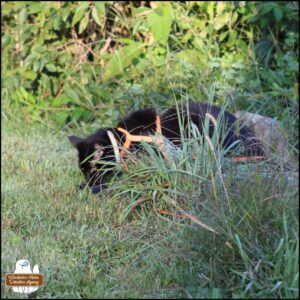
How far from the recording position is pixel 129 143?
4008 millimetres

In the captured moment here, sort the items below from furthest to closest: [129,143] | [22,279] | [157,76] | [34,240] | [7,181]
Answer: [157,76]
[7,181]
[129,143]
[34,240]
[22,279]

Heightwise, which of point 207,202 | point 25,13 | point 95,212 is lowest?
point 95,212

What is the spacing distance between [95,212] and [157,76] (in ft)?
6.88

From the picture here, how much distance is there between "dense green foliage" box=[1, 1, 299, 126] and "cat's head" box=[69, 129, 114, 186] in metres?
1.03

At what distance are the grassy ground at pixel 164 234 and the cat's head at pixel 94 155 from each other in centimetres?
16

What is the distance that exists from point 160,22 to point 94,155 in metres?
2.03

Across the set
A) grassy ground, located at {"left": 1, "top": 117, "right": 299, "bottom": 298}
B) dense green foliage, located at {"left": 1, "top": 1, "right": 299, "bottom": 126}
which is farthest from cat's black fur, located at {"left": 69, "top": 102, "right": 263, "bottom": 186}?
dense green foliage, located at {"left": 1, "top": 1, "right": 299, "bottom": 126}

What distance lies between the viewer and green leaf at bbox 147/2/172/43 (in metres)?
5.71

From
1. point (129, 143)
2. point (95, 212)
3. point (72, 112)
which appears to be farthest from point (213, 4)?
point (95, 212)

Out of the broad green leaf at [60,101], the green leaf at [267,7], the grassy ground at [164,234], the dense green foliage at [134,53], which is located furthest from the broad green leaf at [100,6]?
the grassy ground at [164,234]

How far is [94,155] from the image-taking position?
13.7 feet

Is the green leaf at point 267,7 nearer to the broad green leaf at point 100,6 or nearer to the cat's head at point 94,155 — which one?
the broad green leaf at point 100,6

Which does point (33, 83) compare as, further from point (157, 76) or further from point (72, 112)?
point (157, 76)

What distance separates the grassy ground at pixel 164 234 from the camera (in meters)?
2.64
